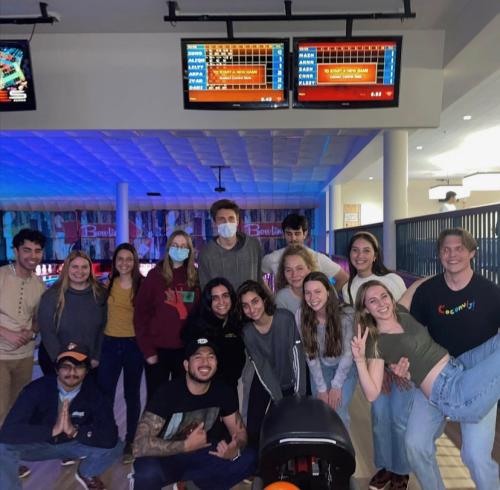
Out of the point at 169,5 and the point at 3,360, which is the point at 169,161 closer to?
the point at 169,5

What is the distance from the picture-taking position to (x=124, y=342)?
9.21ft

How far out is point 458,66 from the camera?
4227mm

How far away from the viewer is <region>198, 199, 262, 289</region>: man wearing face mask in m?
2.76

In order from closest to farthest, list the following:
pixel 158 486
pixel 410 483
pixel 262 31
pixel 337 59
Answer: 1. pixel 158 486
2. pixel 410 483
3. pixel 337 59
4. pixel 262 31

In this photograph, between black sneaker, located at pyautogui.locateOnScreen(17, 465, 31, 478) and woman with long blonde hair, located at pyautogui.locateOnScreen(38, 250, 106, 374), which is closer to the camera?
black sneaker, located at pyautogui.locateOnScreen(17, 465, 31, 478)

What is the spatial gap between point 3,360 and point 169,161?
6623mm

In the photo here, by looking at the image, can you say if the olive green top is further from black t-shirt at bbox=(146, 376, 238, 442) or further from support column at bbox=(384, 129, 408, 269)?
support column at bbox=(384, 129, 408, 269)

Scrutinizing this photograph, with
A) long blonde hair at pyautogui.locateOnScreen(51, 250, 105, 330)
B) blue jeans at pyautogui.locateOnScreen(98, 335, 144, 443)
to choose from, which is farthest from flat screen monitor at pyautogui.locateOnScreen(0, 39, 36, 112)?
blue jeans at pyautogui.locateOnScreen(98, 335, 144, 443)

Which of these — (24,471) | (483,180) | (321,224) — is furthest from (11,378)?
(321,224)

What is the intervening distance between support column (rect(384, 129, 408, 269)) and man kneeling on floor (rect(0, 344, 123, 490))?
11.8 feet

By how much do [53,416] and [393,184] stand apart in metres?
4.47

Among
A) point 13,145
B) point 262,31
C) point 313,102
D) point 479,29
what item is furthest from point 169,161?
point 479,29

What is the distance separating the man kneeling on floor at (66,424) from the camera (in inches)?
87.7

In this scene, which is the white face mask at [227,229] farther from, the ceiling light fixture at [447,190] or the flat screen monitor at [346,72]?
the ceiling light fixture at [447,190]
